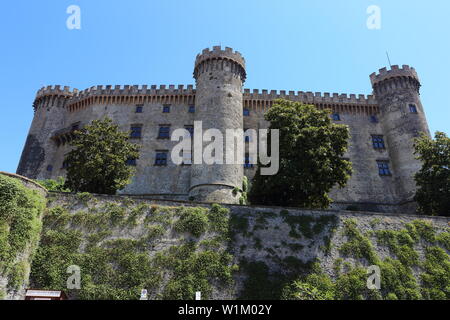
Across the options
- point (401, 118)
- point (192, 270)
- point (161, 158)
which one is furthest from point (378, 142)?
point (192, 270)

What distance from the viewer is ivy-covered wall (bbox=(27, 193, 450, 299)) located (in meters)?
18.1

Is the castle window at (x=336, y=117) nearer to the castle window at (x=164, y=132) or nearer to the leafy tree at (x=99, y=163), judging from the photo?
the castle window at (x=164, y=132)

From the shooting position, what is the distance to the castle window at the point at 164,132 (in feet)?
128

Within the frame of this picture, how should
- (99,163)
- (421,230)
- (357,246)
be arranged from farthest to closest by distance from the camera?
(99,163) < (421,230) < (357,246)

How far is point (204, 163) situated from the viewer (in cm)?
3241

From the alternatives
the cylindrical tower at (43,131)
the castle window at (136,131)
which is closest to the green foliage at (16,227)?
the castle window at (136,131)

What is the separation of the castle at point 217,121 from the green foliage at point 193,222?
9.73 meters

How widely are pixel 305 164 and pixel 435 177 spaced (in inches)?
426

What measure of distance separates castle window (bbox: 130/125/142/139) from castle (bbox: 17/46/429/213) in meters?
0.11

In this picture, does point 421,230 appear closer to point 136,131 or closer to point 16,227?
point 16,227

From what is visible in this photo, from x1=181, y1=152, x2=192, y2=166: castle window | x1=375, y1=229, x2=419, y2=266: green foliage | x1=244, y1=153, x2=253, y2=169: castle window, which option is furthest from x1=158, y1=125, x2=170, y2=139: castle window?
x1=375, y1=229, x2=419, y2=266: green foliage

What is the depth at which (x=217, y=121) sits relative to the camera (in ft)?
113
